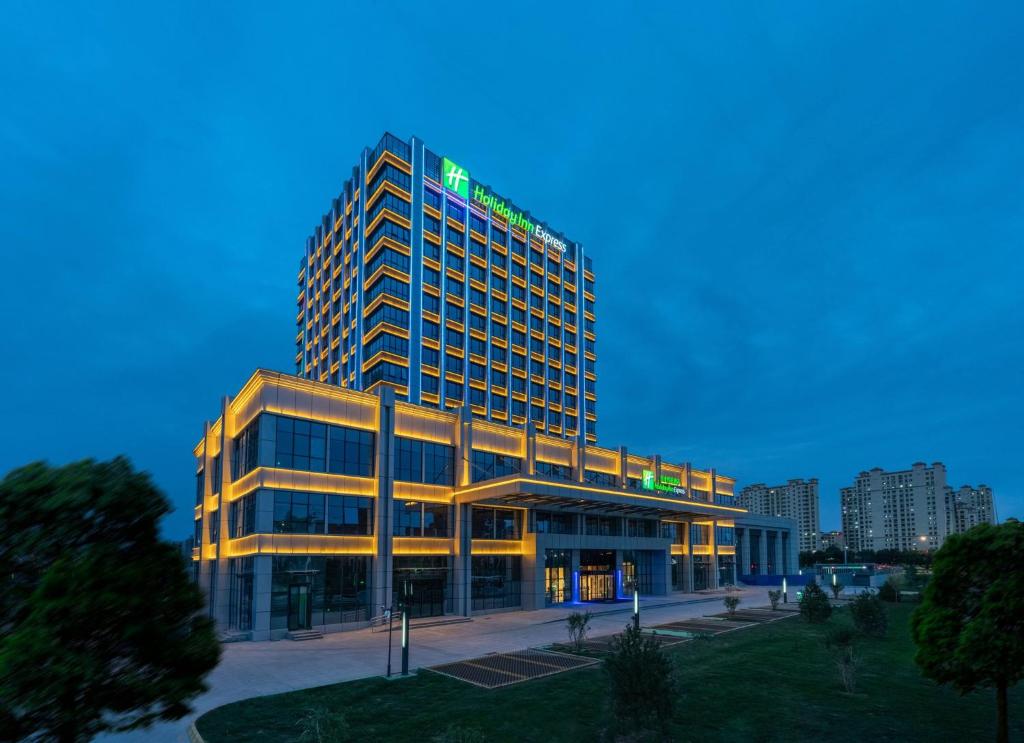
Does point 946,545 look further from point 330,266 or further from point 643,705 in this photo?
point 330,266

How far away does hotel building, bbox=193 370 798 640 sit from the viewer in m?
40.3

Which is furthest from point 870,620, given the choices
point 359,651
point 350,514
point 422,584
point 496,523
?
point 350,514

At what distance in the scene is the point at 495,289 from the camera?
8662cm

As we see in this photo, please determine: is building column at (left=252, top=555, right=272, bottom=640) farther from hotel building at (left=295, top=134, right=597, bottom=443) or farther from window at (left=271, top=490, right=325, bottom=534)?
hotel building at (left=295, top=134, right=597, bottom=443)

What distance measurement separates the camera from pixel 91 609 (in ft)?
24.5

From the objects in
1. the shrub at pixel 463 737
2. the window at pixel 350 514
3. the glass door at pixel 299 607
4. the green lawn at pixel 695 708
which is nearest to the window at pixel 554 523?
the window at pixel 350 514

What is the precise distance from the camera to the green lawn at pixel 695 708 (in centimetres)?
1692

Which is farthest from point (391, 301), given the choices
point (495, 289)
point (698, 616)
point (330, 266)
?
point (698, 616)

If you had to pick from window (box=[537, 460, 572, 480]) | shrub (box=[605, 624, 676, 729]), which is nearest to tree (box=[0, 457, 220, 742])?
shrub (box=[605, 624, 676, 729])

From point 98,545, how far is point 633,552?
62.4 meters

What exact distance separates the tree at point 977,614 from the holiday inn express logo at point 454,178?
7502 centimetres

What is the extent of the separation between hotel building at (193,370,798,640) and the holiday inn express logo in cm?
3883

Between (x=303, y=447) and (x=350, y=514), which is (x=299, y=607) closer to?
(x=350, y=514)

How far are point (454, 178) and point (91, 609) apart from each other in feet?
265
